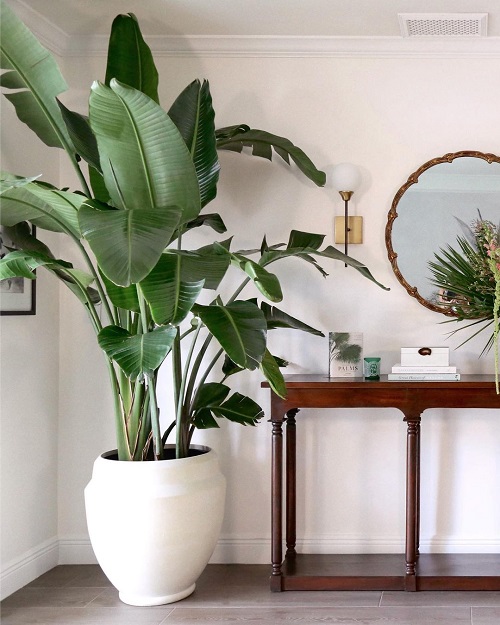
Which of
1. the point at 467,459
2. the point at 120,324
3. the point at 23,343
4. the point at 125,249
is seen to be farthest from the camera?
the point at 467,459

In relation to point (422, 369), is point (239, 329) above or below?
above

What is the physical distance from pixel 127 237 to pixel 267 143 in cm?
A: 135

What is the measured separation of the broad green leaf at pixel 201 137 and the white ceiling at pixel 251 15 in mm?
Result: 493

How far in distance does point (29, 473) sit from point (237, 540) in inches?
41.0

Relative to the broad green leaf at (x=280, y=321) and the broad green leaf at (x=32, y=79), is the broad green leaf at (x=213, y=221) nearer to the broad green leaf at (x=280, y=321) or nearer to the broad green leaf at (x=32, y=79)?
the broad green leaf at (x=280, y=321)

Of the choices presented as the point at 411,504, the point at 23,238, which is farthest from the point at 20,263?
A: the point at 411,504

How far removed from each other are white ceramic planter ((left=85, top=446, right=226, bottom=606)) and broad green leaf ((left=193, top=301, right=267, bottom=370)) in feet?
2.13

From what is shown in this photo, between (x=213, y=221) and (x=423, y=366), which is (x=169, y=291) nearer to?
(x=213, y=221)

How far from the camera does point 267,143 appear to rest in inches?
136

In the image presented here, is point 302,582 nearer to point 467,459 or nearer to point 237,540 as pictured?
point 237,540

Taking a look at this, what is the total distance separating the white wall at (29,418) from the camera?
10.6 feet

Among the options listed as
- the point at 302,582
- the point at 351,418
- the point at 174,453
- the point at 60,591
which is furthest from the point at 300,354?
the point at 60,591

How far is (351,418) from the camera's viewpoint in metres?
3.71

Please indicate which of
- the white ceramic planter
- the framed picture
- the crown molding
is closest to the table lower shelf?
the white ceramic planter
